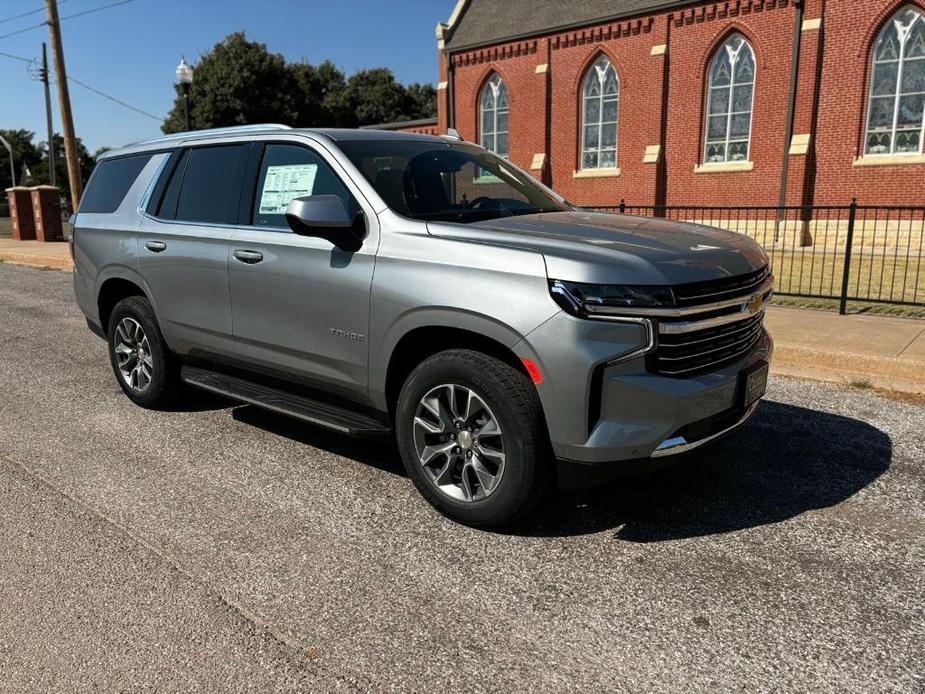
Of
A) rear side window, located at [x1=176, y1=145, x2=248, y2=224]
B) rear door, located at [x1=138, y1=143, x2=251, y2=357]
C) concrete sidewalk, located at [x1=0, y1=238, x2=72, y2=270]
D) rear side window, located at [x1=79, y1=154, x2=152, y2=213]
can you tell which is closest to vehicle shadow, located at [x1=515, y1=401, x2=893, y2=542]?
rear door, located at [x1=138, y1=143, x2=251, y2=357]

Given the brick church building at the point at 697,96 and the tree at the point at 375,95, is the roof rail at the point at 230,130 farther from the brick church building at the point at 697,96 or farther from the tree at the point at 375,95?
the tree at the point at 375,95

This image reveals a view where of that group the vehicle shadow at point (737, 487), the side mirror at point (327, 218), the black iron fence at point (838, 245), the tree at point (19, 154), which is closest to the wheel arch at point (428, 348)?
the side mirror at point (327, 218)

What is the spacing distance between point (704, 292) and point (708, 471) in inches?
57.5

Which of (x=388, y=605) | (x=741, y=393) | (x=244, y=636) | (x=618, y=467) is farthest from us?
(x=741, y=393)

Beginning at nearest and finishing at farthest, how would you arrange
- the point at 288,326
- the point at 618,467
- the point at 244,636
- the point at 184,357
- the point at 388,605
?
the point at 244,636, the point at 388,605, the point at 618,467, the point at 288,326, the point at 184,357

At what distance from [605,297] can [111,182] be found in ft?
14.9

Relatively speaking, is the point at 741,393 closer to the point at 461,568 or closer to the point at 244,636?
the point at 461,568

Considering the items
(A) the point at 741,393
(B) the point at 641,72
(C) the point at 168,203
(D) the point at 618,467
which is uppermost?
(B) the point at 641,72

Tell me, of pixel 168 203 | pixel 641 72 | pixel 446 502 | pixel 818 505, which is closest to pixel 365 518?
pixel 446 502

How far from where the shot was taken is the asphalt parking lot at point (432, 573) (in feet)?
8.50

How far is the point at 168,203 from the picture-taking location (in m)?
5.27

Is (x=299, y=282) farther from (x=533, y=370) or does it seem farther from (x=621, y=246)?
(x=621, y=246)

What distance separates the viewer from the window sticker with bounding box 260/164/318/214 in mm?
4340

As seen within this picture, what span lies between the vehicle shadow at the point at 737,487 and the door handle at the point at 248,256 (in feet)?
7.29
